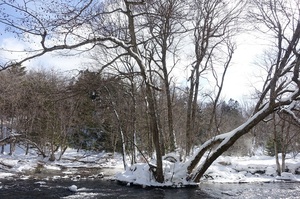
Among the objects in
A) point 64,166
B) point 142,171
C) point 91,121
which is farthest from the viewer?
point 91,121

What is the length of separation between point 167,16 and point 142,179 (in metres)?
10.8

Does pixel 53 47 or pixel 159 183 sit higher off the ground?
pixel 53 47

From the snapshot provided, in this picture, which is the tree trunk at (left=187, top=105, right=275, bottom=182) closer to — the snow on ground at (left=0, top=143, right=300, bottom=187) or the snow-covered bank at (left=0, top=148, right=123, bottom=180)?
the snow on ground at (left=0, top=143, right=300, bottom=187)

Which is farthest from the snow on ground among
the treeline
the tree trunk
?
the treeline

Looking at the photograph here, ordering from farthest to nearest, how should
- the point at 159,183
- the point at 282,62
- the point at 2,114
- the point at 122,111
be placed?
the point at 2,114 < the point at 122,111 < the point at 159,183 < the point at 282,62

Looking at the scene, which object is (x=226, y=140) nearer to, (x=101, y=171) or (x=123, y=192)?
(x=123, y=192)

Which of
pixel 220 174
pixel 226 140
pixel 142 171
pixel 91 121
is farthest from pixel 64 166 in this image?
pixel 226 140

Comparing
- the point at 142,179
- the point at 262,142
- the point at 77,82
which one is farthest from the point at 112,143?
the point at 262,142

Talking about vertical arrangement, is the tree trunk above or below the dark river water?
above

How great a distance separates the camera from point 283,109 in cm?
1397

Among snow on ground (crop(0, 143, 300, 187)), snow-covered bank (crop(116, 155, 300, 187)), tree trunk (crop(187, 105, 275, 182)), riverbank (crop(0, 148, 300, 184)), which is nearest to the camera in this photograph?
tree trunk (crop(187, 105, 275, 182))

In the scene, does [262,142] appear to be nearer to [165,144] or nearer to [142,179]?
[165,144]

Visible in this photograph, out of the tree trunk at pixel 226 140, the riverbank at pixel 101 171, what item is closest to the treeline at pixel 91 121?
the riverbank at pixel 101 171

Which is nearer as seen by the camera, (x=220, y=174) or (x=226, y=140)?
(x=226, y=140)
